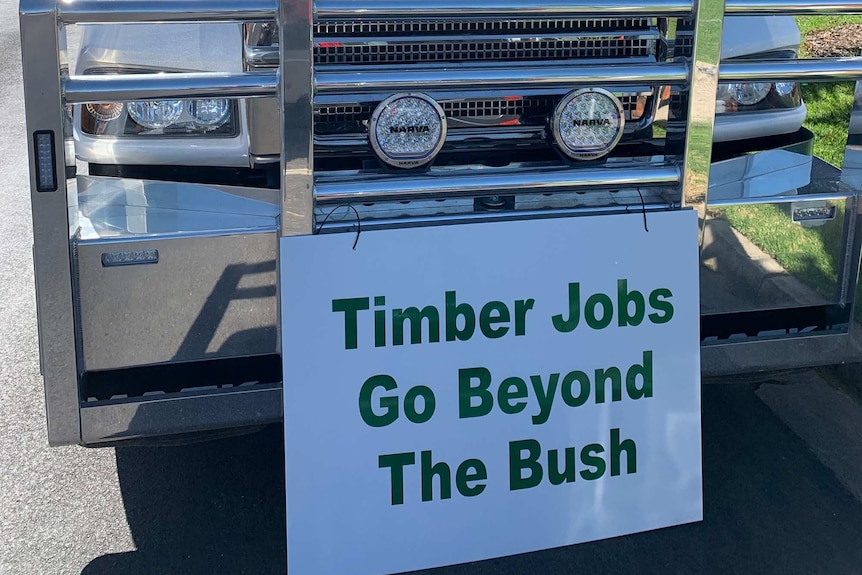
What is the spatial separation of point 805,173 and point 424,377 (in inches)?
59.0

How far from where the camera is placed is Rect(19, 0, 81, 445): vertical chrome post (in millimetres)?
2488

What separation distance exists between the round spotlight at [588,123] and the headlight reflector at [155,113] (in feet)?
3.86

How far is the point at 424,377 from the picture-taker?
9.13ft

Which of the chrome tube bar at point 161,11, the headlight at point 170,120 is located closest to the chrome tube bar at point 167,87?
the chrome tube bar at point 161,11

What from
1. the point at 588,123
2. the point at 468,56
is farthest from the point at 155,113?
the point at 588,123

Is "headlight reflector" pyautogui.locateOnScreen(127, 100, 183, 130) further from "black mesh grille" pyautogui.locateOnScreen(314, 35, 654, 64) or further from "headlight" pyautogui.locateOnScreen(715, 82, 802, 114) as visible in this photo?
"headlight" pyautogui.locateOnScreen(715, 82, 802, 114)

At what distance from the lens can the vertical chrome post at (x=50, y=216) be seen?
2.49m

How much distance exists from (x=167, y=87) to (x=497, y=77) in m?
0.89

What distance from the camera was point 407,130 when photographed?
2842 mm

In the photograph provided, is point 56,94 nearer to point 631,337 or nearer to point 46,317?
point 46,317

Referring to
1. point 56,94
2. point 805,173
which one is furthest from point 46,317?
point 805,173

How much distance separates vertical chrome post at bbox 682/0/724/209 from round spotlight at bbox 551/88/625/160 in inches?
8.3

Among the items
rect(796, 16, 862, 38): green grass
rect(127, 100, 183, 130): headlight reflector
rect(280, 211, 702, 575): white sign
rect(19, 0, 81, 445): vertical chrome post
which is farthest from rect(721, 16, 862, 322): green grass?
rect(796, 16, 862, 38): green grass

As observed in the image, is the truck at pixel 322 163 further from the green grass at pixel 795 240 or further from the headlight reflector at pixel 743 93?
the headlight reflector at pixel 743 93
